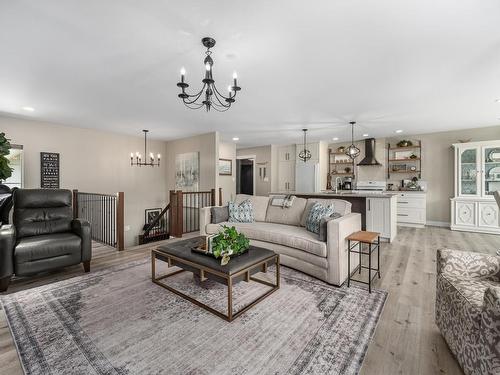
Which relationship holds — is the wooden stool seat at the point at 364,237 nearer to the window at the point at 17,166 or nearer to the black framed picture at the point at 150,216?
the black framed picture at the point at 150,216

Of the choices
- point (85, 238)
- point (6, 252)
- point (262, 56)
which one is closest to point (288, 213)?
point (262, 56)

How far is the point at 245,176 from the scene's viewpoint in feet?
33.1

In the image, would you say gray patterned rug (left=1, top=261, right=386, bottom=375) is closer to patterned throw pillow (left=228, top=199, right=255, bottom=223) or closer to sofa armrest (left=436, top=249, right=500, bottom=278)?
sofa armrest (left=436, top=249, right=500, bottom=278)

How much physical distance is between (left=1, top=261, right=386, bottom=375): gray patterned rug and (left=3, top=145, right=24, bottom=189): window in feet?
11.0

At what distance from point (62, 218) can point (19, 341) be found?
1.94 metres

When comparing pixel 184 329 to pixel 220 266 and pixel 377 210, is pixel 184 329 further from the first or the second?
pixel 377 210

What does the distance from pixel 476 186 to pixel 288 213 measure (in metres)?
4.90

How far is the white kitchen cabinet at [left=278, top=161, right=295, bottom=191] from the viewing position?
8148 millimetres

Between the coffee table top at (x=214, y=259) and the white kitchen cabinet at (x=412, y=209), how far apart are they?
5.43 metres

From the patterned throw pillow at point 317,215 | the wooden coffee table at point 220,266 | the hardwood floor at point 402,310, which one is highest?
the patterned throw pillow at point 317,215

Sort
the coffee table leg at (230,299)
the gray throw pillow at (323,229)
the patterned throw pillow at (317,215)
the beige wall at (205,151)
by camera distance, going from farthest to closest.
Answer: the beige wall at (205,151), the patterned throw pillow at (317,215), the gray throw pillow at (323,229), the coffee table leg at (230,299)

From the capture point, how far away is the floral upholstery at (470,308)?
1.16m

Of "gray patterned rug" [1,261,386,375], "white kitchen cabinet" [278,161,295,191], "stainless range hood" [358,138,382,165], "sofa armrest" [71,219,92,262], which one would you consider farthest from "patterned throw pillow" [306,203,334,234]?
"white kitchen cabinet" [278,161,295,191]

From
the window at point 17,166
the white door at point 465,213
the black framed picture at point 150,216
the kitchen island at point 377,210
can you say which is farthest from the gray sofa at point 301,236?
the white door at point 465,213
